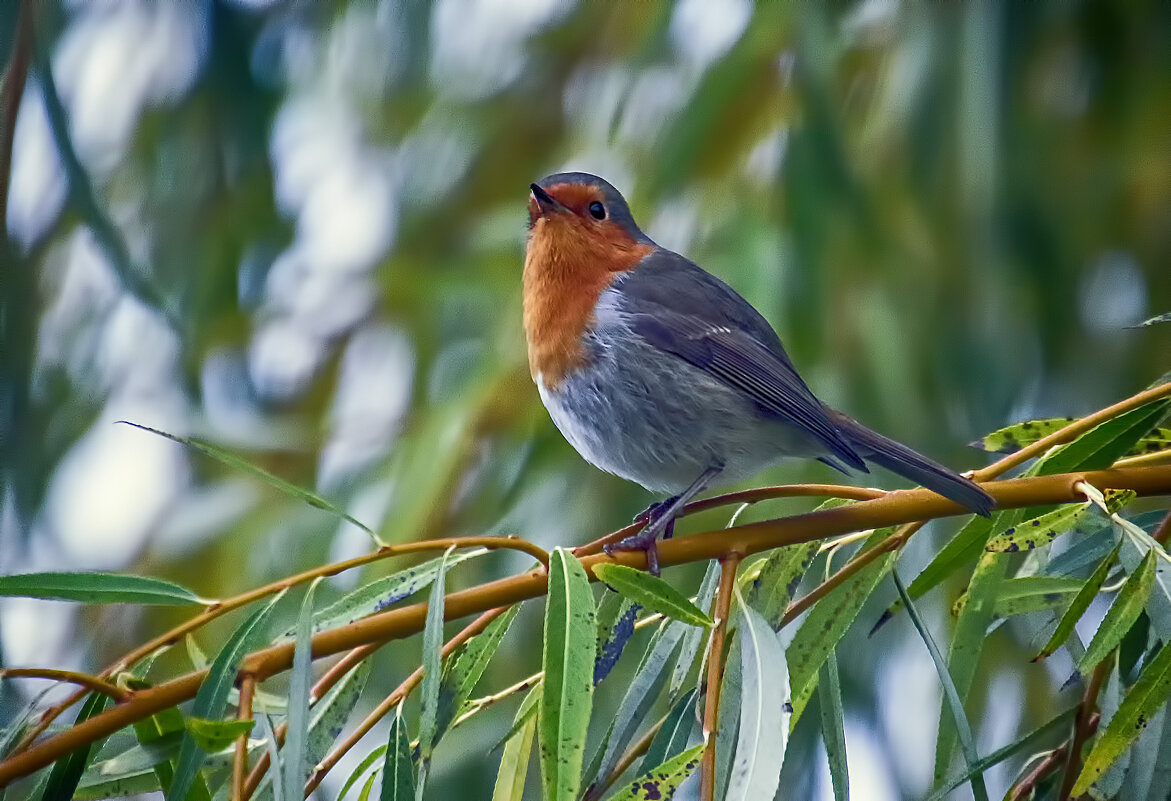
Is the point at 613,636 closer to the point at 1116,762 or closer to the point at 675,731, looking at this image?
the point at 675,731

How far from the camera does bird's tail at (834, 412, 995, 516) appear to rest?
1.07m

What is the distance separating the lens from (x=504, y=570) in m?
2.05

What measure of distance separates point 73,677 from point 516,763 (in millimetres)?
→ 453

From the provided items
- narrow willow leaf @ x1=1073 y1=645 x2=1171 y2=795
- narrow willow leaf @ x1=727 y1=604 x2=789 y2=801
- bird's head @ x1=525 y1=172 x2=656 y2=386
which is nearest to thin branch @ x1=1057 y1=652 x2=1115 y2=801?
narrow willow leaf @ x1=1073 y1=645 x2=1171 y2=795

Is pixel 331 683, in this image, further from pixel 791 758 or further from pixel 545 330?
pixel 791 758

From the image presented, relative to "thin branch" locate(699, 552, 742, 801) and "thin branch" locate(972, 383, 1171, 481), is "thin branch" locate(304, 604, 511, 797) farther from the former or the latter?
"thin branch" locate(972, 383, 1171, 481)

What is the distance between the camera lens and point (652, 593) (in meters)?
0.98

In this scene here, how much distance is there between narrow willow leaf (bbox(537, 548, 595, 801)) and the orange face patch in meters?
0.72

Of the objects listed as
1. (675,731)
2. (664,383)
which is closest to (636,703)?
(675,731)

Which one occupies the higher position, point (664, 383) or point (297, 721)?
point (664, 383)

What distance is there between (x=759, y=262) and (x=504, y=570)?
67cm

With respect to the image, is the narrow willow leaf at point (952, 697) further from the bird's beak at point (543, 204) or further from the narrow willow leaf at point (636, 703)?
the bird's beak at point (543, 204)

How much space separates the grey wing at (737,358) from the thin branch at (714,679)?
0.53m

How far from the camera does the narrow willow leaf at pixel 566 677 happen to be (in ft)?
2.85
